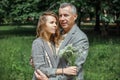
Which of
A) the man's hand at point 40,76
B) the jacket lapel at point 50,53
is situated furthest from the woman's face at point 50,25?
the man's hand at point 40,76

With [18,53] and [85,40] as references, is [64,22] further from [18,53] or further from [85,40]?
[18,53]

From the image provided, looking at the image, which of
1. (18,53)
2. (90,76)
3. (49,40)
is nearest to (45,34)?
(49,40)

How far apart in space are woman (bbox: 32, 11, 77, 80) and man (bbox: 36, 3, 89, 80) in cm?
7

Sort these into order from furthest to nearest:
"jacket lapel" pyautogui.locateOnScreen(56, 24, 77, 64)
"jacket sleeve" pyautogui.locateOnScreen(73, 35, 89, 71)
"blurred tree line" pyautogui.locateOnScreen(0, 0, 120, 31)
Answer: "blurred tree line" pyautogui.locateOnScreen(0, 0, 120, 31), "jacket lapel" pyautogui.locateOnScreen(56, 24, 77, 64), "jacket sleeve" pyautogui.locateOnScreen(73, 35, 89, 71)

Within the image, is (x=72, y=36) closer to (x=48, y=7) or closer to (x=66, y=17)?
(x=66, y=17)

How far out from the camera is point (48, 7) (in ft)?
A: 90.1

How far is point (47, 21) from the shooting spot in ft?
13.2

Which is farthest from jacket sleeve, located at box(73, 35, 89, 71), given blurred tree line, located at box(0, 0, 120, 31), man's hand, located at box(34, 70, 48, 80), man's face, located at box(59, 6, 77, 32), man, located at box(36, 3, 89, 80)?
blurred tree line, located at box(0, 0, 120, 31)

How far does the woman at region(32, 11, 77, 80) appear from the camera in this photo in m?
3.88

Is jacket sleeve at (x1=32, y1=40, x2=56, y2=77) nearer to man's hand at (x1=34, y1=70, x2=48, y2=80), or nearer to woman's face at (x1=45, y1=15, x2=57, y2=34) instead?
man's hand at (x1=34, y1=70, x2=48, y2=80)

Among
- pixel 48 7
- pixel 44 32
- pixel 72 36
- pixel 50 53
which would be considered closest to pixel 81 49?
pixel 72 36

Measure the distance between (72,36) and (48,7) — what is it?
23.6 m

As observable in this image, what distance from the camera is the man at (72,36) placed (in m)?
3.87

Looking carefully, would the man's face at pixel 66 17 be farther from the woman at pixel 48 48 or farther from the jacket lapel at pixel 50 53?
the jacket lapel at pixel 50 53
